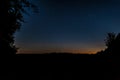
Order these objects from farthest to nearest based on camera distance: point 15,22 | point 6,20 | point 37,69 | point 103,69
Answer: point 15,22, point 6,20, point 103,69, point 37,69

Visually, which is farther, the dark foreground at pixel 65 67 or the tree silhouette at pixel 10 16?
the tree silhouette at pixel 10 16

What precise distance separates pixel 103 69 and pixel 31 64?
2813 mm

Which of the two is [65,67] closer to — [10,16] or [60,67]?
[60,67]

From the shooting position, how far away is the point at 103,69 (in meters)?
10.5

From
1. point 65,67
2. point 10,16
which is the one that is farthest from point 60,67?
point 10,16

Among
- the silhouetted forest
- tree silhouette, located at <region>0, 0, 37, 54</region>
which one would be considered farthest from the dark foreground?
tree silhouette, located at <region>0, 0, 37, 54</region>

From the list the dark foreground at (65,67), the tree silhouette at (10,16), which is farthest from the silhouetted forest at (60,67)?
the tree silhouette at (10,16)

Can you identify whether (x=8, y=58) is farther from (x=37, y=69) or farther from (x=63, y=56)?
(x=63, y=56)

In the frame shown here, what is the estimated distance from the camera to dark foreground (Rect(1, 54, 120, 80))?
9742 mm

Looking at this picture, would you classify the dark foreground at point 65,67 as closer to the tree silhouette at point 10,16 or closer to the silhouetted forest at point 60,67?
the silhouetted forest at point 60,67

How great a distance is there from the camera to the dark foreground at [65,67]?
974cm

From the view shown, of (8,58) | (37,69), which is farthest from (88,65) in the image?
(8,58)

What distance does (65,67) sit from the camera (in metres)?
10.1

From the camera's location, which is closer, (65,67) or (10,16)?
(65,67)
